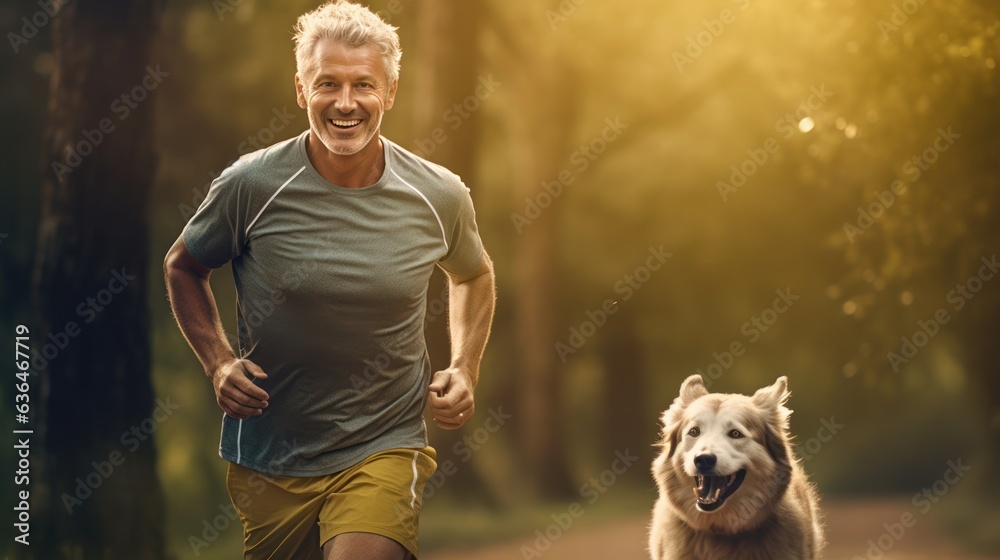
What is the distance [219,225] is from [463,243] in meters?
0.98

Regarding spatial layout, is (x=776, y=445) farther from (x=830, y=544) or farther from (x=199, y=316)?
(x=830, y=544)

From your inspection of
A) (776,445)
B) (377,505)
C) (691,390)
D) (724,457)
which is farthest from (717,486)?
(377,505)

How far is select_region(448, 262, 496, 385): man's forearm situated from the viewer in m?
4.90

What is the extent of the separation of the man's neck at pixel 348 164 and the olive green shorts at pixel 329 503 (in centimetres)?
100

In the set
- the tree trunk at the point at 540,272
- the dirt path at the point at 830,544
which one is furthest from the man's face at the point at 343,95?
the dirt path at the point at 830,544

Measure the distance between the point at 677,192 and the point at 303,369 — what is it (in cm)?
586

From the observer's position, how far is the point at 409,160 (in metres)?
4.81

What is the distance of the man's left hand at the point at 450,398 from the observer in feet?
14.5

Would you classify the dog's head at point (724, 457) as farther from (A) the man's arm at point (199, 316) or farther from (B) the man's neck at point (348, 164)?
(A) the man's arm at point (199, 316)

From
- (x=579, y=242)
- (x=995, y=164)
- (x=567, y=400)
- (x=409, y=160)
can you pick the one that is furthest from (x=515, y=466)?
(x=409, y=160)

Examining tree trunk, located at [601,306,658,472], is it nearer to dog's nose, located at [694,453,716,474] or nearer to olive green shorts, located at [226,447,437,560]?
dog's nose, located at [694,453,716,474]

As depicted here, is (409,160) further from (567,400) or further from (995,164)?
(995,164)

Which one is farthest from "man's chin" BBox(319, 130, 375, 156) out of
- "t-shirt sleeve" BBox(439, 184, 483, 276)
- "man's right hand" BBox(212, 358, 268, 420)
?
"man's right hand" BBox(212, 358, 268, 420)

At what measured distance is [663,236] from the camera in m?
9.82
